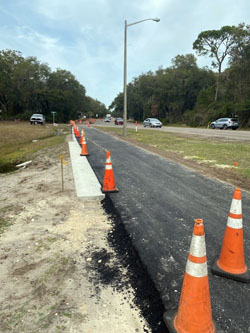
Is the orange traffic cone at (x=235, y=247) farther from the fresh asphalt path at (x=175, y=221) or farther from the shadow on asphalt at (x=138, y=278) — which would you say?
the shadow on asphalt at (x=138, y=278)

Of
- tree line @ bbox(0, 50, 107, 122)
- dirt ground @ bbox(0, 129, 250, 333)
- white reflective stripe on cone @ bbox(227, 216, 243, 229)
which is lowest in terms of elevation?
dirt ground @ bbox(0, 129, 250, 333)

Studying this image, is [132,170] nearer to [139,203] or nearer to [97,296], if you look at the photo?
[139,203]

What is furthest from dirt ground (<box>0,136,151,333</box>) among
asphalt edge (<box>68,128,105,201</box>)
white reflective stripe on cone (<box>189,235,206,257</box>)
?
white reflective stripe on cone (<box>189,235,206,257</box>)

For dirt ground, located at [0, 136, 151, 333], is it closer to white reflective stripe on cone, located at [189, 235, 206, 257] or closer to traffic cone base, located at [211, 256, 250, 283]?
white reflective stripe on cone, located at [189, 235, 206, 257]

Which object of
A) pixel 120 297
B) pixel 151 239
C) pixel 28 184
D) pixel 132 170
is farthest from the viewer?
pixel 132 170

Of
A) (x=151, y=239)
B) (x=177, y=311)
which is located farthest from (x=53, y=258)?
(x=177, y=311)

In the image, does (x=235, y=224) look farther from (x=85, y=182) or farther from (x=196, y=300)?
(x=85, y=182)

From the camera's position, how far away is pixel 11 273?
2783 millimetres

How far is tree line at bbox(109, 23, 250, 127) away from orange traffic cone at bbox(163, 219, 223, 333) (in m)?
35.0

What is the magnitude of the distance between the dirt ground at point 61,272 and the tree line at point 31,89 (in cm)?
5659

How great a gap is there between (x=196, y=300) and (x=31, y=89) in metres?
65.2

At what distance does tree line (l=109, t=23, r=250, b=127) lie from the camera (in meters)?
36.6

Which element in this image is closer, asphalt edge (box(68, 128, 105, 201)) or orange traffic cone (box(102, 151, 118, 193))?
asphalt edge (box(68, 128, 105, 201))

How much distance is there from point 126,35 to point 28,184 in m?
16.6
